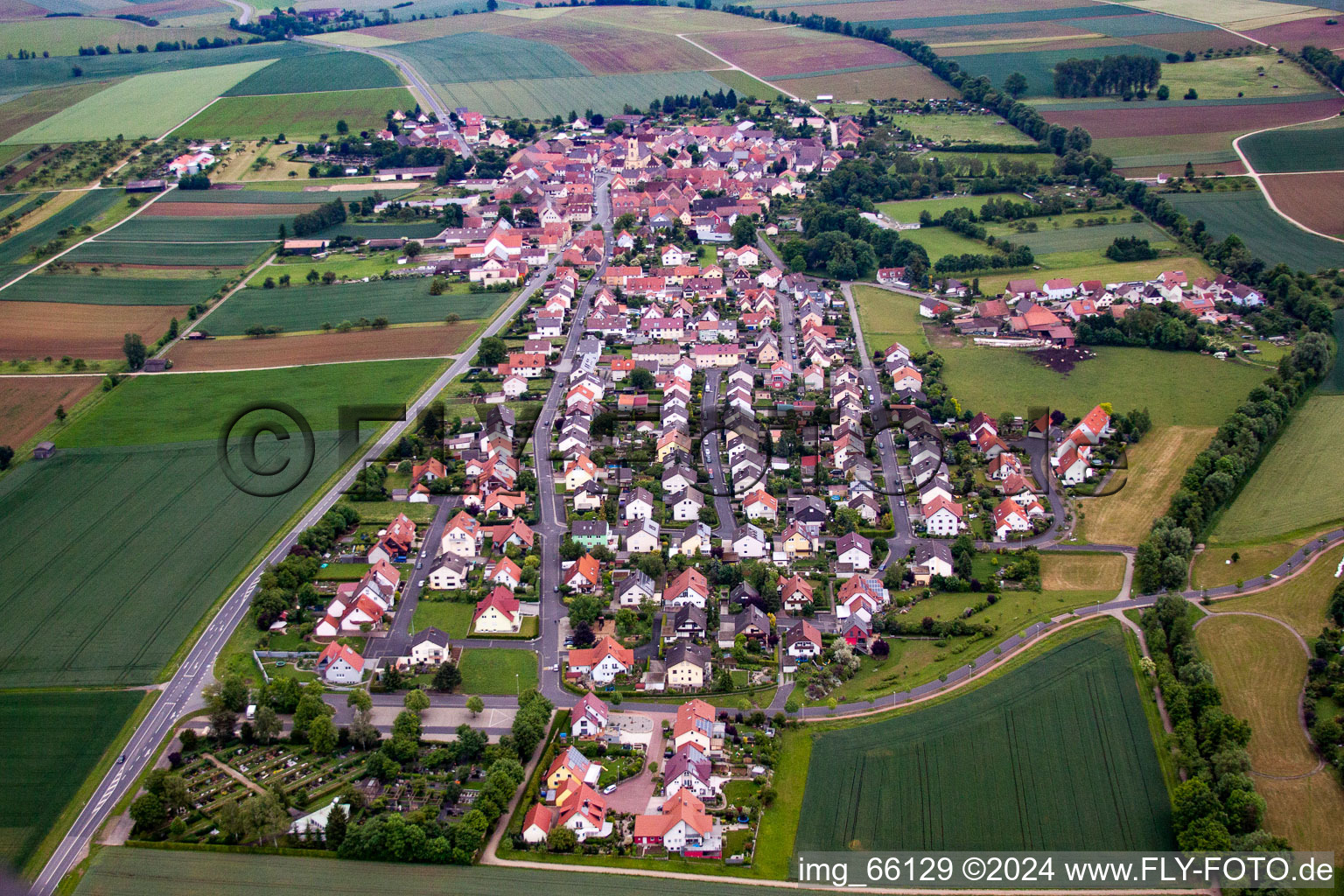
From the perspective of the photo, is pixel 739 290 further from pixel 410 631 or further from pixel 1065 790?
pixel 1065 790

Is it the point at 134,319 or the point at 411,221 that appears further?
the point at 411,221

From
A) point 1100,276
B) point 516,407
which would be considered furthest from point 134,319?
point 1100,276

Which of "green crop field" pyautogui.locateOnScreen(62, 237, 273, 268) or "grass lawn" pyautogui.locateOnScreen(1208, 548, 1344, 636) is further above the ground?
"green crop field" pyautogui.locateOnScreen(62, 237, 273, 268)

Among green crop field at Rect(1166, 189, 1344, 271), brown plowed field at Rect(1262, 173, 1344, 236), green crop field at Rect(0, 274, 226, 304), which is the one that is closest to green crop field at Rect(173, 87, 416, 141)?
green crop field at Rect(0, 274, 226, 304)

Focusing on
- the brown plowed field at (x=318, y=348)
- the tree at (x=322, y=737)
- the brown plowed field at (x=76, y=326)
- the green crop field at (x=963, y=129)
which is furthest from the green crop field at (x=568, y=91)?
the tree at (x=322, y=737)

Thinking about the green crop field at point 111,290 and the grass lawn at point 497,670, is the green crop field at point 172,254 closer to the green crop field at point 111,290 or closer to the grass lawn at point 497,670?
the green crop field at point 111,290

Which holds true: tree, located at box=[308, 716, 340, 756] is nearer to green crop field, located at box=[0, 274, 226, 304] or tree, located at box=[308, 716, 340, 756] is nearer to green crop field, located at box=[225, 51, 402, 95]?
green crop field, located at box=[0, 274, 226, 304]
